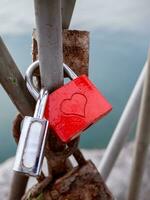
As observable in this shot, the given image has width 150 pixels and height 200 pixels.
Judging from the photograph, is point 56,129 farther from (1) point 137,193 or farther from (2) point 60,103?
(1) point 137,193

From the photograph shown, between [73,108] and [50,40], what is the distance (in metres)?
0.10

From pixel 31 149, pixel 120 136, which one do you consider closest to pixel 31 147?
pixel 31 149

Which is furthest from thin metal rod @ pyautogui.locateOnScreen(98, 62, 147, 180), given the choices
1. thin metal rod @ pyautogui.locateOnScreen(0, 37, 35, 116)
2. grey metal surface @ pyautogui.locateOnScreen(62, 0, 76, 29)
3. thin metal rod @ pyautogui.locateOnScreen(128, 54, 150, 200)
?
thin metal rod @ pyautogui.locateOnScreen(0, 37, 35, 116)

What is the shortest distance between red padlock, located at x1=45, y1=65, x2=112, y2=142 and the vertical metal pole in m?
0.02

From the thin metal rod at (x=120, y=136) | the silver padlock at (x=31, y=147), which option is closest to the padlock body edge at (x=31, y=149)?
the silver padlock at (x=31, y=147)

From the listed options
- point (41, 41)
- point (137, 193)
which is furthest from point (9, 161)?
point (41, 41)

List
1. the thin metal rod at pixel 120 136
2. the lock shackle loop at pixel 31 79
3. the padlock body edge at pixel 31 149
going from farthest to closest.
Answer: the thin metal rod at pixel 120 136, the lock shackle loop at pixel 31 79, the padlock body edge at pixel 31 149

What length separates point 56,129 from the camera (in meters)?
0.50

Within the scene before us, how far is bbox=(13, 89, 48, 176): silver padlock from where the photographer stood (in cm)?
42

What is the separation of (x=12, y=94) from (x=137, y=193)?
43.3 inches

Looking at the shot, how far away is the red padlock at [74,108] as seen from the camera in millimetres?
500

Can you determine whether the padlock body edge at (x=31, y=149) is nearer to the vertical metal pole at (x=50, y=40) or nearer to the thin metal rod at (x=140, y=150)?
the vertical metal pole at (x=50, y=40)

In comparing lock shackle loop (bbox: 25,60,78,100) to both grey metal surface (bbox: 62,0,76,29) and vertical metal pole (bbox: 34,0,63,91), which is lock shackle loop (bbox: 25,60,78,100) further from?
grey metal surface (bbox: 62,0,76,29)

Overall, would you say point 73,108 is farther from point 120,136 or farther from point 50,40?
point 120,136
